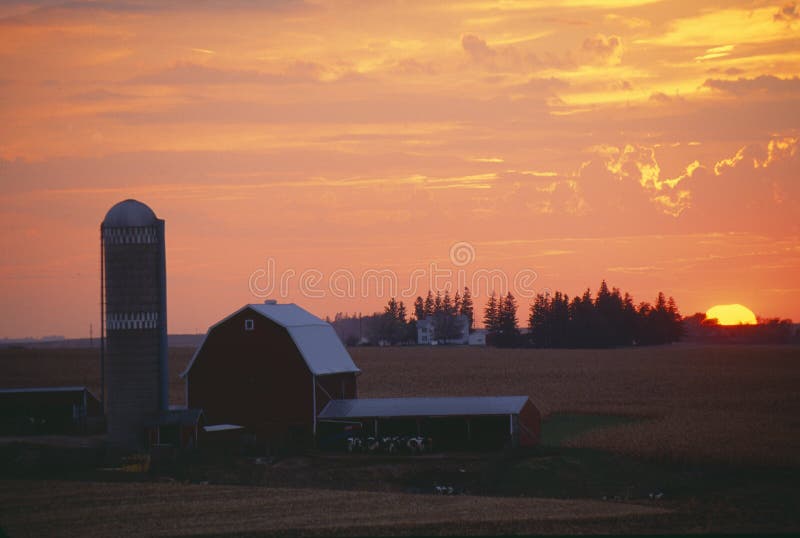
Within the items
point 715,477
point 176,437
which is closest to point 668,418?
point 715,477

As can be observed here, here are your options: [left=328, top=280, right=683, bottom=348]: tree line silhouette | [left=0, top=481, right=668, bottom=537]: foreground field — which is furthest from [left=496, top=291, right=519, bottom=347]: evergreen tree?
[left=0, top=481, right=668, bottom=537]: foreground field

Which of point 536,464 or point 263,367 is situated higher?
point 263,367

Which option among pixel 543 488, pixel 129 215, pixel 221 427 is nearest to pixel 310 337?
pixel 221 427

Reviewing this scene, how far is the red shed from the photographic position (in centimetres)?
4616

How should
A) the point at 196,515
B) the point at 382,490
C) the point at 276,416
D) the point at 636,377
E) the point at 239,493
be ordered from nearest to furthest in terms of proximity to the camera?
the point at 196,515, the point at 239,493, the point at 382,490, the point at 276,416, the point at 636,377

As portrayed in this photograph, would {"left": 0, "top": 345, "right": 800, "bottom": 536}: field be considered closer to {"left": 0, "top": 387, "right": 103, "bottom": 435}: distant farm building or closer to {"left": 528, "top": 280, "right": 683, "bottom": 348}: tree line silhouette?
{"left": 0, "top": 387, "right": 103, "bottom": 435}: distant farm building

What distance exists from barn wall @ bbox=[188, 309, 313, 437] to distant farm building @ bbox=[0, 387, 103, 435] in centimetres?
641

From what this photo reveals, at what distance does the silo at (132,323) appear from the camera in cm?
4519

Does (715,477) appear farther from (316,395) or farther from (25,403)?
(25,403)

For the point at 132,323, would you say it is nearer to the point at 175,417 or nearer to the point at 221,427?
the point at 175,417

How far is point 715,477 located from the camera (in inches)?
1484

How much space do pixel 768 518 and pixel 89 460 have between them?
24518 millimetres

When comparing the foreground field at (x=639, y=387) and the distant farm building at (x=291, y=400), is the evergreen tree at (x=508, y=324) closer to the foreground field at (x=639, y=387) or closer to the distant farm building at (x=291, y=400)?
the foreground field at (x=639, y=387)

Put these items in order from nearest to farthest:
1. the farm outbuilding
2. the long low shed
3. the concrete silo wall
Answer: the long low shed, the farm outbuilding, the concrete silo wall
